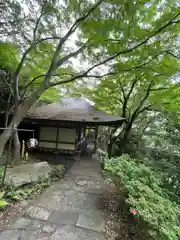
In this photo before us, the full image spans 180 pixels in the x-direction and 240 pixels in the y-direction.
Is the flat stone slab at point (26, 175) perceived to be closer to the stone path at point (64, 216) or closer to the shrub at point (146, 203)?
the stone path at point (64, 216)

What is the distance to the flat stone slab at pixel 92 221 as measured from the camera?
3125 millimetres

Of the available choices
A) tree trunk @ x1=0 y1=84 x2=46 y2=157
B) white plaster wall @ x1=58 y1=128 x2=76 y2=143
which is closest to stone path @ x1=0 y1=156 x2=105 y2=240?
tree trunk @ x1=0 y1=84 x2=46 y2=157

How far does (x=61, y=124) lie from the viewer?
844 centimetres

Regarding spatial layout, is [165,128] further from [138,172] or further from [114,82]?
[138,172]

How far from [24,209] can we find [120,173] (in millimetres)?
2352

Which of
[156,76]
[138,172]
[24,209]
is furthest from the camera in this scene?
[156,76]

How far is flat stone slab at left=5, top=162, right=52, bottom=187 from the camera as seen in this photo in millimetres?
4357

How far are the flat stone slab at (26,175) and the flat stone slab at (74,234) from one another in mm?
1932

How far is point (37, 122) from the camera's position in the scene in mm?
8664

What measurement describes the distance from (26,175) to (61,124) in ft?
12.7

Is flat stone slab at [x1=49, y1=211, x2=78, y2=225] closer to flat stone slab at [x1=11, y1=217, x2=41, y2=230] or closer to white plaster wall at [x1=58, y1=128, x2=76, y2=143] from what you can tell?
flat stone slab at [x1=11, y1=217, x2=41, y2=230]

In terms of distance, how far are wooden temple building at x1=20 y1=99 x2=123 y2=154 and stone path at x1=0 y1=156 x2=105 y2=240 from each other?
3.46 m

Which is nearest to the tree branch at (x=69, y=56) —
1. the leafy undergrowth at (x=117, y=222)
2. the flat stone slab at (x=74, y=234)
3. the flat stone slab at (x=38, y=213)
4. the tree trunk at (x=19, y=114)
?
the tree trunk at (x=19, y=114)

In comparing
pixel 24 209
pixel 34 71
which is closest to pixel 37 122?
pixel 34 71
